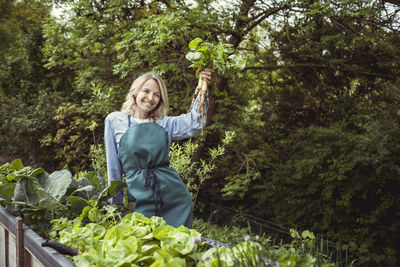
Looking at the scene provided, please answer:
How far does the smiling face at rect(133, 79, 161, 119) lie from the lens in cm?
237

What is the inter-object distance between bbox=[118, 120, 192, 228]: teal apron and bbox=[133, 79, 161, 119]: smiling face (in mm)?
155

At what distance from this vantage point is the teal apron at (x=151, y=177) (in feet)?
7.18

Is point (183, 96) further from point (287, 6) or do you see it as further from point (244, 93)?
point (287, 6)

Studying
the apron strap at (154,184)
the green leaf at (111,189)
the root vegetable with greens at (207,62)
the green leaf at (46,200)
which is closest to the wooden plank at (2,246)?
the green leaf at (46,200)

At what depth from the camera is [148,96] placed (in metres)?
2.37

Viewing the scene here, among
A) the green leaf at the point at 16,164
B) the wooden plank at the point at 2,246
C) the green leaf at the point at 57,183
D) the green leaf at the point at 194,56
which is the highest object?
the green leaf at the point at 194,56

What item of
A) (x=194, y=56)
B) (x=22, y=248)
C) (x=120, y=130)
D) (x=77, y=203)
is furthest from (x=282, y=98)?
(x=22, y=248)

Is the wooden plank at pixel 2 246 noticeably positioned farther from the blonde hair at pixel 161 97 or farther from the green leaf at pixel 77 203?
the blonde hair at pixel 161 97

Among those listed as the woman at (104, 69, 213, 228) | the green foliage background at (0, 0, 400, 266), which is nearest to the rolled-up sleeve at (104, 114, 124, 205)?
the woman at (104, 69, 213, 228)

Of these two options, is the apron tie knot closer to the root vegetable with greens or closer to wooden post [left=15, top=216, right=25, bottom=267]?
the root vegetable with greens

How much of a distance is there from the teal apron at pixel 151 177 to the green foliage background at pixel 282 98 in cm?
356

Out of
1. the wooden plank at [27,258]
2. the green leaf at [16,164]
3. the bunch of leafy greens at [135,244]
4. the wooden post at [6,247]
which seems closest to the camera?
the bunch of leafy greens at [135,244]

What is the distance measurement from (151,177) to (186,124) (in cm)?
42

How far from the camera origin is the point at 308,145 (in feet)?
23.7
